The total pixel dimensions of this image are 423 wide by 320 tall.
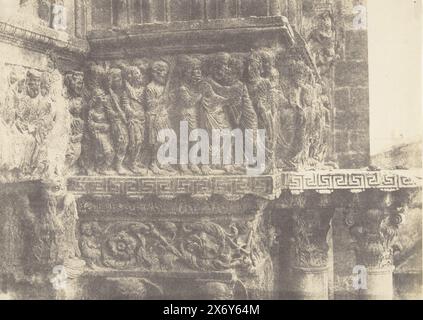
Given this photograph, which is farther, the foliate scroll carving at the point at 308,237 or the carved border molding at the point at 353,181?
the foliate scroll carving at the point at 308,237

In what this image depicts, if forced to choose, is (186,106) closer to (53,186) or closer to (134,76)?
(134,76)

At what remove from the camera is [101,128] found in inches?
257

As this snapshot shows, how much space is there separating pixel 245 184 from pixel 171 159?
2.46 ft

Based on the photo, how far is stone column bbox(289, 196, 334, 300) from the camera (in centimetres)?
715

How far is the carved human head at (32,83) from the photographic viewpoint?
5941 millimetres

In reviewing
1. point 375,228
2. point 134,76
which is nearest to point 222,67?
point 134,76

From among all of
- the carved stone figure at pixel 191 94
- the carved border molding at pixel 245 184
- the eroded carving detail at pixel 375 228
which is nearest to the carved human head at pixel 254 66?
the carved stone figure at pixel 191 94

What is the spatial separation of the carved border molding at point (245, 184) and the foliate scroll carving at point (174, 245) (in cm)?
33

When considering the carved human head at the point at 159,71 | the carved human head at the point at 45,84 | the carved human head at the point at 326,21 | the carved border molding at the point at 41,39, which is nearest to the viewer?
the carved border molding at the point at 41,39

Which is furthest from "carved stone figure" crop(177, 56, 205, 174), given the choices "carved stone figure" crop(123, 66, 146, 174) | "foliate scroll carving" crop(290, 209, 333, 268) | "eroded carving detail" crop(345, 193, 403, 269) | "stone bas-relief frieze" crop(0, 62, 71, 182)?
"eroded carving detail" crop(345, 193, 403, 269)

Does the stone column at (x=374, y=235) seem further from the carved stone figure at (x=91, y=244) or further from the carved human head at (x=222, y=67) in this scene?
the carved stone figure at (x=91, y=244)

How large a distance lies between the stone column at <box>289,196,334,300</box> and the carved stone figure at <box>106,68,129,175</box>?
189cm

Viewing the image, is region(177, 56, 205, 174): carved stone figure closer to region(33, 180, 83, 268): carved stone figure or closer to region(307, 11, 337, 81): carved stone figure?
region(33, 180, 83, 268): carved stone figure
